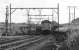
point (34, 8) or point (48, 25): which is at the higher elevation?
point (34, 8)

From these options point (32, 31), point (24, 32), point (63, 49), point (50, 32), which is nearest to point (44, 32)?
point (50, 32)

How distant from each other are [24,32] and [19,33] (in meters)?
1.91

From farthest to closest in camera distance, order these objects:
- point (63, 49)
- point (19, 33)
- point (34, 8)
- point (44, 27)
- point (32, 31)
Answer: point (19, 33) → point (32, 31) → point (44, 27) → point (34, 8) → point (63, 49)

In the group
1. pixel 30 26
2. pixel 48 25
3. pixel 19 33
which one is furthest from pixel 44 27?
pixel 19 33

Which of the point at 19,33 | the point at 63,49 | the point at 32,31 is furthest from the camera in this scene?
the point at 19,33

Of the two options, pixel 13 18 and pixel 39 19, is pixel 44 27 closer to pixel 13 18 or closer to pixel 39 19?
pixel 39 19

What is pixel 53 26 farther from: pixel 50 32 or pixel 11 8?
pixel 11 8

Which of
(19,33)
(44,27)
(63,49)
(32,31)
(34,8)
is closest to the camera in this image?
(63,49)

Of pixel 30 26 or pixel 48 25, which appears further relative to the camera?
pixel 30 26

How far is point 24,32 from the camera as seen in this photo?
4728 centimetres

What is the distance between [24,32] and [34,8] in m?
13.0

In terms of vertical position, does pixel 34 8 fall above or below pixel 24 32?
above

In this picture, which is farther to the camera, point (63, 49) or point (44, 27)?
point (44, 27)

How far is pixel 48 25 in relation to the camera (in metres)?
38.3
